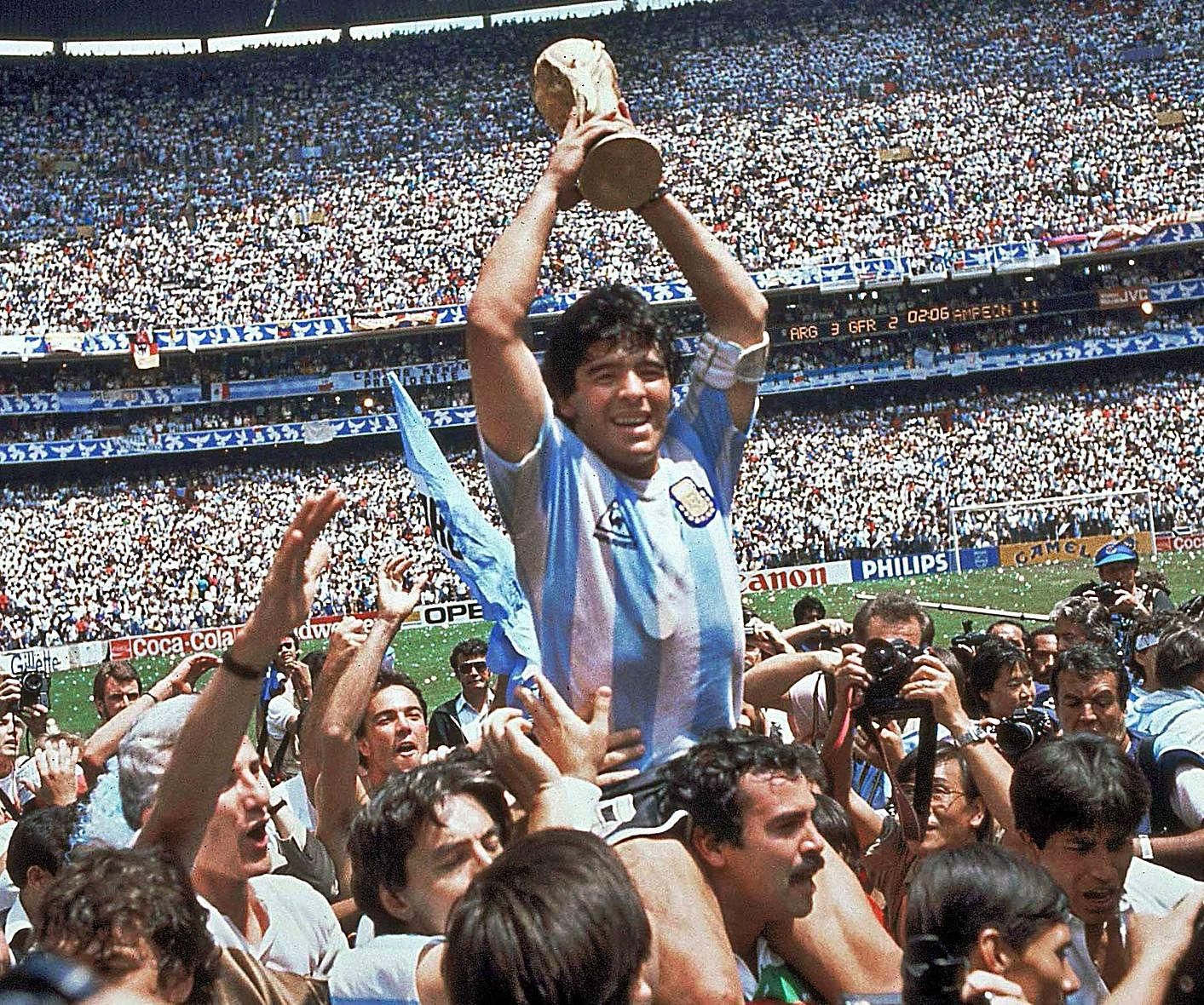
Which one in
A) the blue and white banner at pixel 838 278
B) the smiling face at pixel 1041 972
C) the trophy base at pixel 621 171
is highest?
the blue and white banner at pixel 838 278

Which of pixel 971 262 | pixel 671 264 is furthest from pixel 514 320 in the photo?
pixel 971 262

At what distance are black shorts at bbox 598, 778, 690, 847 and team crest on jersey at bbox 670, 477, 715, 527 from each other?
0.58 m

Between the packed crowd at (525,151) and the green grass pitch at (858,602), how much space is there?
17841mm

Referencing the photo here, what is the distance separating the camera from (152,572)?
41375 mm

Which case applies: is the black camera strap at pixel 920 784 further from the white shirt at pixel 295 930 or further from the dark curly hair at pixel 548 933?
the dark curly hair at pixel 548 933

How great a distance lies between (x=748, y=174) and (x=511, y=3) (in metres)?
14.0

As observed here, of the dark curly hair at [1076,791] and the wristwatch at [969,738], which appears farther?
the wristwatch at [969,738]

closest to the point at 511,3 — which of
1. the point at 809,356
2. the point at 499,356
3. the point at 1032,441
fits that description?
the point at 809,356

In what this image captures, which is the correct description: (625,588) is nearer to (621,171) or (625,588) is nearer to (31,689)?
(621,171)

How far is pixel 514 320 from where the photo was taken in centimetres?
321

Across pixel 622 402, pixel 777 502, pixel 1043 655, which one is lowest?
pixel 1043 655

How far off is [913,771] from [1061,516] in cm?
3515

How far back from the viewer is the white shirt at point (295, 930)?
3.53 metres

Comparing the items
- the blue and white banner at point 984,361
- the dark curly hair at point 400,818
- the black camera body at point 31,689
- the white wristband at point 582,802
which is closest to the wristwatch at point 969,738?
the dark curly hair at point 400,818
